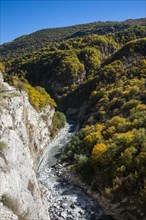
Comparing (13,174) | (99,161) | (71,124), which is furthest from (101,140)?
(71,124)

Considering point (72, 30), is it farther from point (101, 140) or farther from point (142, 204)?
point (142, 204)

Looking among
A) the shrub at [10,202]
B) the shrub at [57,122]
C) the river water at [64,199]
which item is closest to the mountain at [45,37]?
the shrub at [57,122]

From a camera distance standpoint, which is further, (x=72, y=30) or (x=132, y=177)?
(x=72, y=30)

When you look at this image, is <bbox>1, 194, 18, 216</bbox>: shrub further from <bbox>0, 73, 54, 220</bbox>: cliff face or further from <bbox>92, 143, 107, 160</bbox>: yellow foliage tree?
<bbox>92, 143, 107, 160</bbox>: yellow foliage tree

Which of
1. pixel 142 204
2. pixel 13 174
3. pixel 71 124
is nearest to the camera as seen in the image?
pixel 13 174

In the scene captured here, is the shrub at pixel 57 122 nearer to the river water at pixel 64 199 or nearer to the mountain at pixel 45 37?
the river water at pixel 64 199
